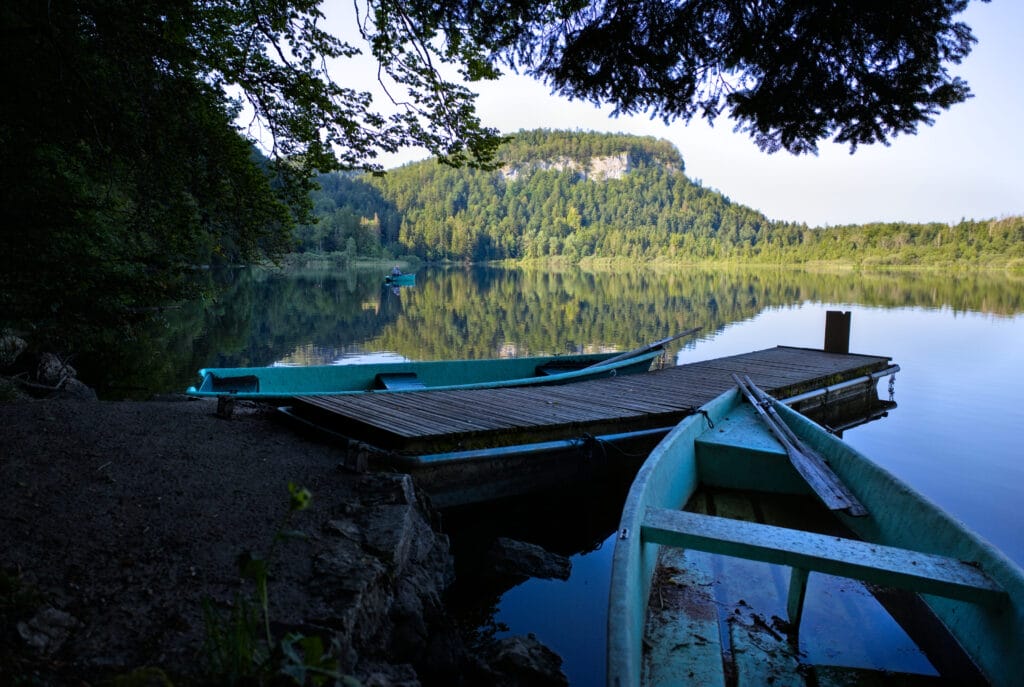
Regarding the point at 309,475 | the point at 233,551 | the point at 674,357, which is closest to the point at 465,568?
the point at 309,475

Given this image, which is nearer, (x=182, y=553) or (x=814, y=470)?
(x=182, y=553)

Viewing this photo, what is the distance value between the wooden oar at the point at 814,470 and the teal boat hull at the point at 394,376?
3.89 meters

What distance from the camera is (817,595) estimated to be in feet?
12.1

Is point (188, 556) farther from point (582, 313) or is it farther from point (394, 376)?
point (582, 313)

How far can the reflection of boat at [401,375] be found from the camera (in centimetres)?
846

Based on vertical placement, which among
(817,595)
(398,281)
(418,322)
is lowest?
(418,322)

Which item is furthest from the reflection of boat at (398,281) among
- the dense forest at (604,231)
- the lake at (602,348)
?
the dense forest at (604,231)

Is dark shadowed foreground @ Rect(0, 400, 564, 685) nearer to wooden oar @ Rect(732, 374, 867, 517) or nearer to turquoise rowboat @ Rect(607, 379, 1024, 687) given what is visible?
turquoise rowboat @ Rect(607, 379, 1024, 687)

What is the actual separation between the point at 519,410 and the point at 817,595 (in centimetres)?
374

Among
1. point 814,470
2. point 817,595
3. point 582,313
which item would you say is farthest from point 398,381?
point 582,313

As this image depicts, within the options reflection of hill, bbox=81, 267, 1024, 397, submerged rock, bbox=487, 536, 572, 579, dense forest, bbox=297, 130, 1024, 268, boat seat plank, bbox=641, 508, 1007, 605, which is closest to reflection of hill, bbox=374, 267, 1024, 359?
reflection of hill, bbox=81, 267, 1024, 397

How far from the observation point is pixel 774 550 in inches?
112

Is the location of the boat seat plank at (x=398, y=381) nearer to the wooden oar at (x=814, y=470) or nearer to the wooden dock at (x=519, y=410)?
the wooden dock at (x=519, y=410)

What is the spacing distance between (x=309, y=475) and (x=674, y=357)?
585 inches
